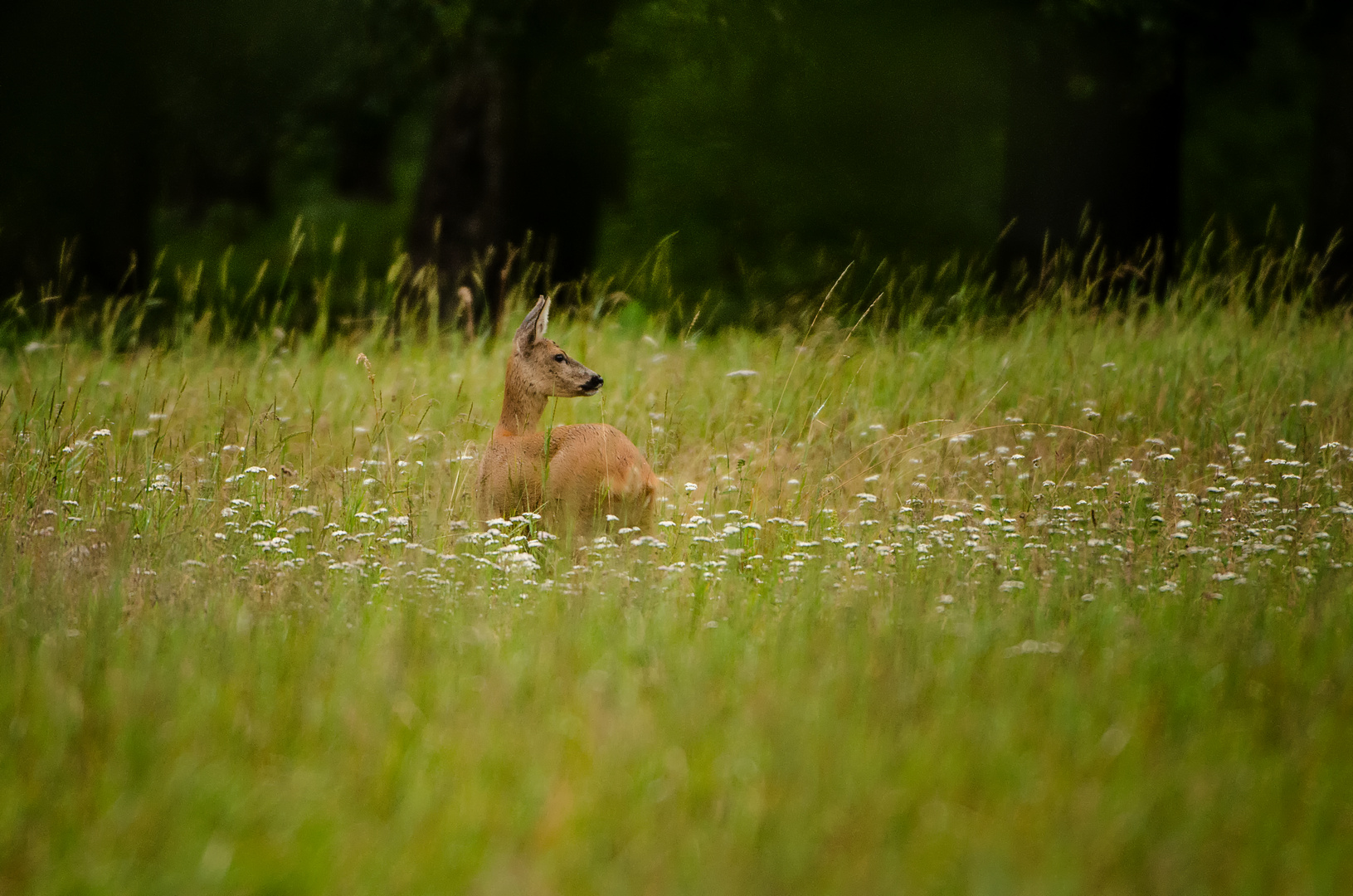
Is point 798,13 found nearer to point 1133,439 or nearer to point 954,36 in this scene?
point 954,36

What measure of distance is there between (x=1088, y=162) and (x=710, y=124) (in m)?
4.23

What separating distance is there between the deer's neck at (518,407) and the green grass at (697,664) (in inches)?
14.2

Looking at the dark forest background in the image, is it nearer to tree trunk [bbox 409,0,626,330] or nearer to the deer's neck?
tree trunk [bbox 409,0,626,330]

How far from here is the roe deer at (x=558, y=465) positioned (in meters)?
4.63

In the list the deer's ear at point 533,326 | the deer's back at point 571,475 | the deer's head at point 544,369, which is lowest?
the deer's back at point 571,475

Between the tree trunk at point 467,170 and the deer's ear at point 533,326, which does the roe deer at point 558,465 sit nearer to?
the deer's ear at point 533,326

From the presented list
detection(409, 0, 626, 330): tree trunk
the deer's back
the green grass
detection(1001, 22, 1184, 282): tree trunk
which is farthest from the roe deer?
detection(1001, 22, 1184, 282): tree trunk

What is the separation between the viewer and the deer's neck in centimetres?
505

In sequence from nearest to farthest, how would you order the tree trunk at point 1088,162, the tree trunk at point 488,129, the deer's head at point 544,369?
1. the deer's head at point 544,369
2. the tree trunk at point 488,129
3. the tree trunk at point 1088,162

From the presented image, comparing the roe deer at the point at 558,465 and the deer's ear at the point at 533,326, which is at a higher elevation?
the deer's ear at the point at 533,326

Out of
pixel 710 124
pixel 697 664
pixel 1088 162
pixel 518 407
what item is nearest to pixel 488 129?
pixel 710 124

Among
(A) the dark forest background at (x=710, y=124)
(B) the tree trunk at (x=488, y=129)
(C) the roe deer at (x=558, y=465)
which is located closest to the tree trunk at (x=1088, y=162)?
(A) the dark forest background at (x=710, y=124)

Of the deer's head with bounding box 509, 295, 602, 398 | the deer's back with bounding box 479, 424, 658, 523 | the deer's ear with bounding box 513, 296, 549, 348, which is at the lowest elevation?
the deer's back with bounding box 479, 424, 658, 523

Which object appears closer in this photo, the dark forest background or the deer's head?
the deer's head
